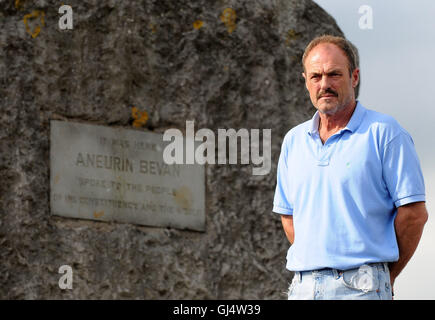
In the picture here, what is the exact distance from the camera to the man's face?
293 centimetres

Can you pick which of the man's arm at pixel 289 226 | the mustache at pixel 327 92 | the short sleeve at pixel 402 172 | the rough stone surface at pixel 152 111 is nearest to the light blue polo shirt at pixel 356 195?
the short sleeve at pixel 402 172

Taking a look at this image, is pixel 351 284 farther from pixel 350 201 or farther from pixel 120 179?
pixel 120 179

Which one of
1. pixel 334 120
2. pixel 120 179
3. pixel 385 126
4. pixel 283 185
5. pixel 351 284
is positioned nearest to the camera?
pixel 351 284

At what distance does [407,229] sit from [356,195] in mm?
203

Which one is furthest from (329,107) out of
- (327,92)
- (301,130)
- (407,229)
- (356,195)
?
(407,229)

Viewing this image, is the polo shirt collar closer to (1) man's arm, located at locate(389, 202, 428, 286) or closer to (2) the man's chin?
(2) the man's chin

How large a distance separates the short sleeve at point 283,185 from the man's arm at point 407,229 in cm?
44

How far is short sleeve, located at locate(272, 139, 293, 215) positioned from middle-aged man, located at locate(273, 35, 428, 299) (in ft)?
0.47

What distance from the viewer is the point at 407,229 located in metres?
2.84

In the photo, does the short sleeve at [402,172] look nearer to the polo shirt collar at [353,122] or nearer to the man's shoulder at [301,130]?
the polo shirt collar at [353,122]

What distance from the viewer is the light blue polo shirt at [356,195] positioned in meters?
2.80

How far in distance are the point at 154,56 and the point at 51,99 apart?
27.3 inches

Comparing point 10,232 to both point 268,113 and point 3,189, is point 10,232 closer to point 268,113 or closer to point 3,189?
point 3,189
